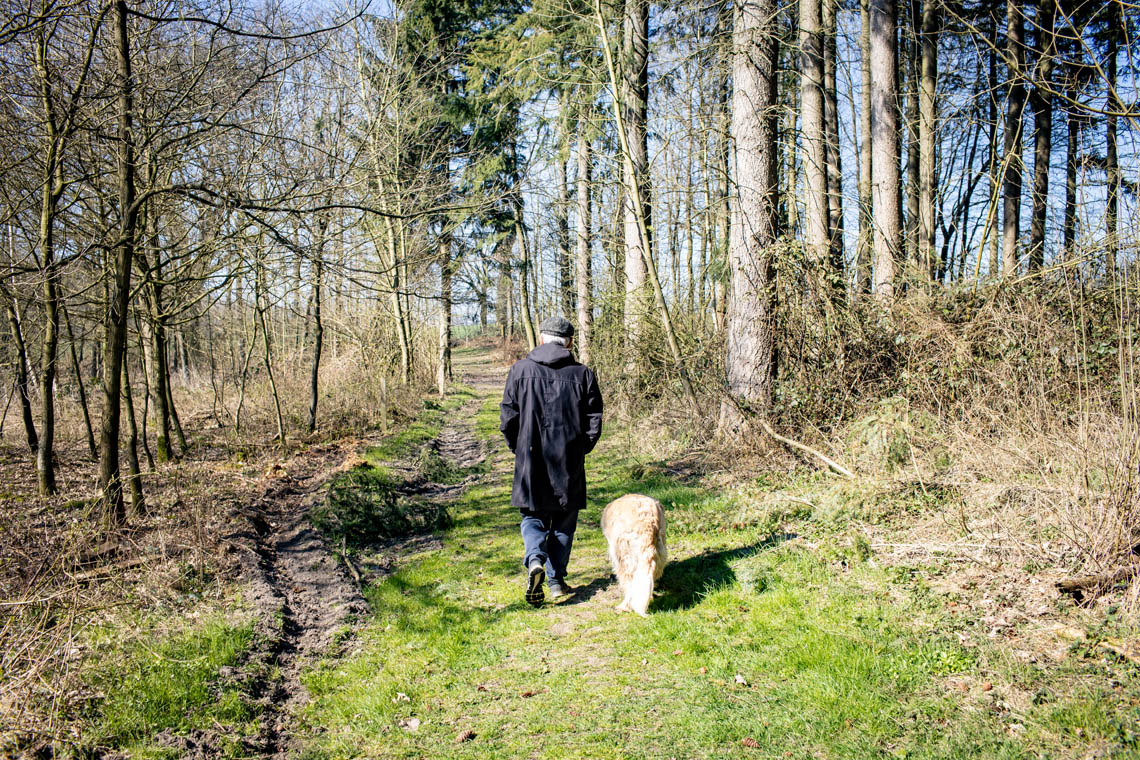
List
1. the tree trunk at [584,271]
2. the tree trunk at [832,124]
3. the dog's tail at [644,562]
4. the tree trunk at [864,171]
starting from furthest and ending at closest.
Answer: the tree trunk at [584,271] → the tree trunk at [832,124] → the tree trunk at [864,171] → the dog's tail at [644,562]

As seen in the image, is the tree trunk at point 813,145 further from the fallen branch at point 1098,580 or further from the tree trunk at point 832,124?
the fallen branch at point 1098,580

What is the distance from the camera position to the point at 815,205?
9.53 metres

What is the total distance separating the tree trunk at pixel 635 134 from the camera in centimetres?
1241

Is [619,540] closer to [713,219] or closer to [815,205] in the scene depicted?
[815,205]

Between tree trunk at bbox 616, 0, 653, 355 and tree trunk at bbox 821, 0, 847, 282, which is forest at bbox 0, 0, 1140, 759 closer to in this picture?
tree trunk at bbox 616, 0, 653, 355

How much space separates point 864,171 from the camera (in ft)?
56.7

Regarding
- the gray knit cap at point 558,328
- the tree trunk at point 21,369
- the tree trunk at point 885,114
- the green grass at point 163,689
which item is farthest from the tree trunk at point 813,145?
the tree trunk at point 21,369

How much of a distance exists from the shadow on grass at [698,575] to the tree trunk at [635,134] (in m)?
7.12

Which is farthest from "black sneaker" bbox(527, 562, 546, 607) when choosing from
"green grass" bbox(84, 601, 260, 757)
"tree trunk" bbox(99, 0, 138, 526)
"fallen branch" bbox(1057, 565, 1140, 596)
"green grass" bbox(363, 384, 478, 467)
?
"green grass" bbox(363, 384, 478, 467)

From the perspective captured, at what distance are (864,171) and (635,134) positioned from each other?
277 inches

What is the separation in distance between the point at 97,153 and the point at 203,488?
404 centimetres

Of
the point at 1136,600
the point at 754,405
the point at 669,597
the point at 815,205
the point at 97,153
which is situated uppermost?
the point at 97,153

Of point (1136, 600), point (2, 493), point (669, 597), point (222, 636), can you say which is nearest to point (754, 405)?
point (669, 597)

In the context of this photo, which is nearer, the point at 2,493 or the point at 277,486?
the point at 2,493
